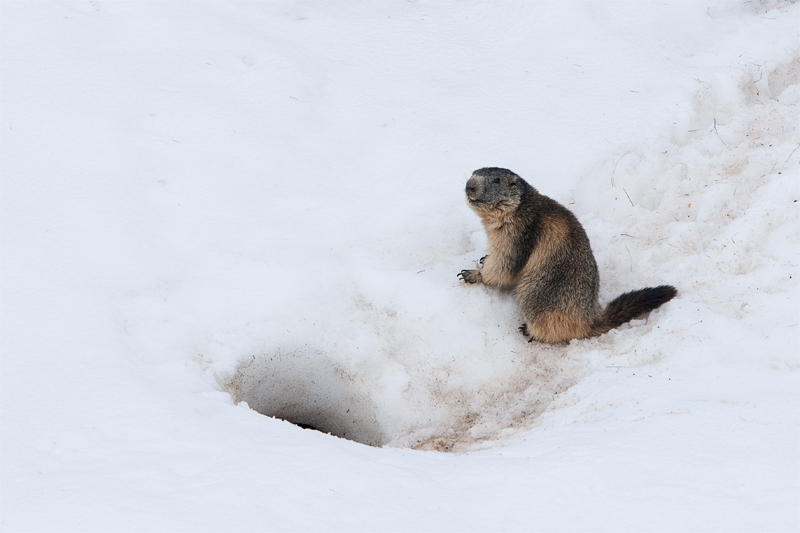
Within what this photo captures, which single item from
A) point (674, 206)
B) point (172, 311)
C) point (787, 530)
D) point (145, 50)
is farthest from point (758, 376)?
point (145, 50)

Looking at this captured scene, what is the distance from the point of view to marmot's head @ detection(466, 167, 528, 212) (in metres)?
4.57

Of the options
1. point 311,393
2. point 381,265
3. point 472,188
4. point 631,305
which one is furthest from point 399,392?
point 631,305

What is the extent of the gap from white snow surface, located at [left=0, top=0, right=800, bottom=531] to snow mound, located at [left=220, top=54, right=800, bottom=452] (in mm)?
23

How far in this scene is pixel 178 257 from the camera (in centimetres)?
459

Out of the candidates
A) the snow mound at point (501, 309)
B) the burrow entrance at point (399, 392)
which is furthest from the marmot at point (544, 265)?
the burrow entrance at point (399, 392)

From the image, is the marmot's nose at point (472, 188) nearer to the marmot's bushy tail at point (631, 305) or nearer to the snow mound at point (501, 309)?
the snow mound at point (501, 309)

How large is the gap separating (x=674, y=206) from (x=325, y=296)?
10.5 feet

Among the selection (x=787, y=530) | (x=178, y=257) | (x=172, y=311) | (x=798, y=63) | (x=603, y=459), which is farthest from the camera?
(x=798, y=63)

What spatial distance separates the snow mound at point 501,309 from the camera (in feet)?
14.0

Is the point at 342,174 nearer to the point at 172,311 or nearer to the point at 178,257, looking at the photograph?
the point at 178,257

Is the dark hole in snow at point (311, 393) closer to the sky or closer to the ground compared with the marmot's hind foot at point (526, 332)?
closer to the ground

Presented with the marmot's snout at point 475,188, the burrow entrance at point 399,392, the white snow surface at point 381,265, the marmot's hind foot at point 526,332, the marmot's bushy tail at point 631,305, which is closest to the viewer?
the white snow surface at point 381,265

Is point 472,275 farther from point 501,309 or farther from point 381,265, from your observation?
point 381,265

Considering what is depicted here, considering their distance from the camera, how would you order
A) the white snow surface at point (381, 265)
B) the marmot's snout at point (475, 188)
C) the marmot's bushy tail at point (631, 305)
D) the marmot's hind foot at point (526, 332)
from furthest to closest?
the marmot's hind foot at point (526, 332)
the marmot's snout at point (475, 188)
the marmot's bushy tail at point (631, 305)
the white snow surface at point (381, 265)
